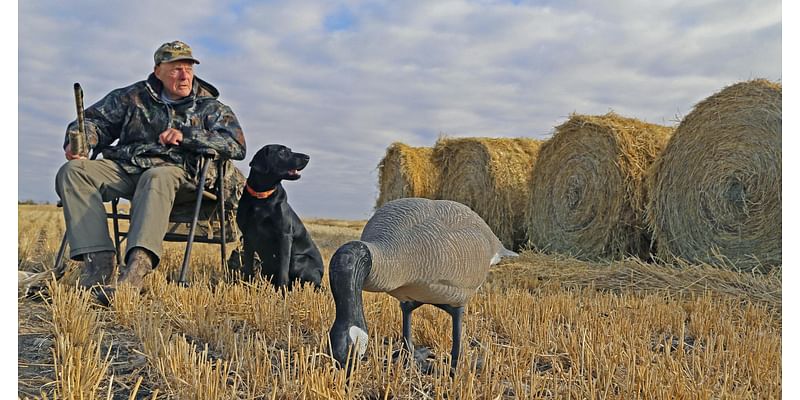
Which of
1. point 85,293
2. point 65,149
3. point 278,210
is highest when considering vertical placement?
point 65,149

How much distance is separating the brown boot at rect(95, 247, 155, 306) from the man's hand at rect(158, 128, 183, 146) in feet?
2.87

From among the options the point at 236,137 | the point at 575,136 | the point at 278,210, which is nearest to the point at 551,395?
the point at 278,210

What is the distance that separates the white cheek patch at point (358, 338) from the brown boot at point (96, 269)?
2996mm

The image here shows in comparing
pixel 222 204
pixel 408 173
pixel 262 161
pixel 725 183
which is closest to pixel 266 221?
pixel 262 161

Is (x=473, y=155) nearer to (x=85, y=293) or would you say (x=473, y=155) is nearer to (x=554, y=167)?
(x=554, y=167)

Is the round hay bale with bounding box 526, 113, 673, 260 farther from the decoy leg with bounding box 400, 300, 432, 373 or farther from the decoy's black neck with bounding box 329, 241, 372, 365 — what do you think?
the decoy's black neck with bounding box 329, 241, 372, 365

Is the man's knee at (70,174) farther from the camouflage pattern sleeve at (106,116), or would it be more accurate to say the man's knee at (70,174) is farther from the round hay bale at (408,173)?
the round hay bale at (408,173)

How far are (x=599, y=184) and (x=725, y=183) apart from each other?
1.46 m

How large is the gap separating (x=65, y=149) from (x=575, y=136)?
18.2 feet

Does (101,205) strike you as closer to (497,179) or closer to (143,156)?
(143,156)

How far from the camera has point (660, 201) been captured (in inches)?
271

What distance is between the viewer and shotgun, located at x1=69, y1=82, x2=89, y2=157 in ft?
15.7

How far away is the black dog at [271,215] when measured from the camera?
14.8 feet

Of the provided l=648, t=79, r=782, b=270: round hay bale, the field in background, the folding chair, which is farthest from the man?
l=648, t=79, r=782, b=270: round hay bale
